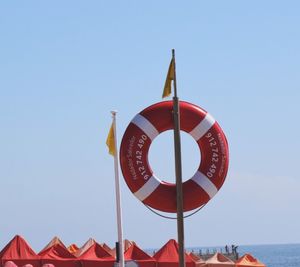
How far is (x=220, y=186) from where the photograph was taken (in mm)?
12359

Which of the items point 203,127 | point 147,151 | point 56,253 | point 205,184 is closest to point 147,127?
point 147,151

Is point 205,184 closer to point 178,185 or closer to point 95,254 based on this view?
point 178,185

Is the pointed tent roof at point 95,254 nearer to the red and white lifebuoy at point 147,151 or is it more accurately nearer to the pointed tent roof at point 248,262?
the pointed tent roof at point 248,262

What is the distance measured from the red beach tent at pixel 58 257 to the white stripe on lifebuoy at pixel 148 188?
10048mm

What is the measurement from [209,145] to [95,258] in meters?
10.4

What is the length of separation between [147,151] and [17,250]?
10468 millimetres

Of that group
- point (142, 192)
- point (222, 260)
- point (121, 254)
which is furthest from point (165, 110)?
point (222, 260)

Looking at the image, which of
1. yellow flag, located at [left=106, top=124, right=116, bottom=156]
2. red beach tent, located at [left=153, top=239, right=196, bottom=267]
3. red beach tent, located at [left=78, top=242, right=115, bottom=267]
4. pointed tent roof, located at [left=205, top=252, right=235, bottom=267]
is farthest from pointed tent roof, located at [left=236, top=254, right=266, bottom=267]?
yellow flag, located at [left=106, top=124, right=116, bottom=156]

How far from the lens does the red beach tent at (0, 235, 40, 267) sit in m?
21.7

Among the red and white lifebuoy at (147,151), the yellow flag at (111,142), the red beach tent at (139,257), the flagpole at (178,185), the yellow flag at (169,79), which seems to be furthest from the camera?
the red beach tent at (139,257)

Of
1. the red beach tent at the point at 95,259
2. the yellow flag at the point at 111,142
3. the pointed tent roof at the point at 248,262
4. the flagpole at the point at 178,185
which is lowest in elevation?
the flagpole at the point at 178,185

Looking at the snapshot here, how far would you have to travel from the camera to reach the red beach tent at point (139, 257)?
2150cm

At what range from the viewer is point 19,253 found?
21.9 metres

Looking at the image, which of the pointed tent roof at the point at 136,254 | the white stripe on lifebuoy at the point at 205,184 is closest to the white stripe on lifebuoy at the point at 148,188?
the white stripe on lifebuoy at the point at 205,184
